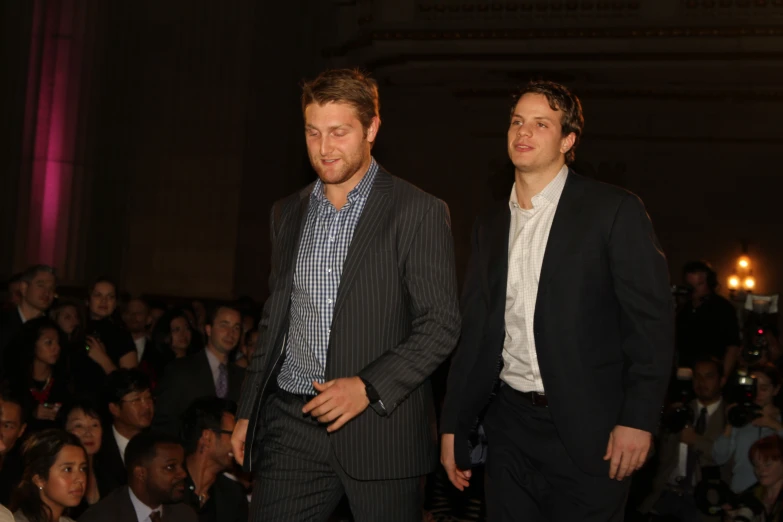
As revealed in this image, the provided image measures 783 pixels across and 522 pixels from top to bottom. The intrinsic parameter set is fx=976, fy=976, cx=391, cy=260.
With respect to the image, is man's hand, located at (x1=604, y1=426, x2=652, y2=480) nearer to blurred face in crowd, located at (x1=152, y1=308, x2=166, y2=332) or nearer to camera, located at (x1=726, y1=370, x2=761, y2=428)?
camera, located at (x1=726, y1=370, x2=761, y2=428)

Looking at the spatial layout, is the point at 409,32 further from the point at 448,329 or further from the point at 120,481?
the point at 448,329

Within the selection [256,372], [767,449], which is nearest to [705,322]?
[767,449]

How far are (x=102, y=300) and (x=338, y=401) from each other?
577cm

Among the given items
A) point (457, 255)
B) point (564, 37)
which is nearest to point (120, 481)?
point (564, 37)

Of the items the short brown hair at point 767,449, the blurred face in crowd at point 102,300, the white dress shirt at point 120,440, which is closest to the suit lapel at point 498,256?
the white dress shirt at point 120,440

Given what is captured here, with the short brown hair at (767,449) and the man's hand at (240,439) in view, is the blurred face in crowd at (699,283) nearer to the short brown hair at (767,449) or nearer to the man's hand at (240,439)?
the short brown hair at (767,449)

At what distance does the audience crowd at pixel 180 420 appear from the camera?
15.6 feet

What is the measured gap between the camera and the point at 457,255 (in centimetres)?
1491

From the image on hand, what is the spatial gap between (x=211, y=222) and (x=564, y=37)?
5.05 metres

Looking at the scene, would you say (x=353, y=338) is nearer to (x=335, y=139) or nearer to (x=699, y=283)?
(x=335, y=139)

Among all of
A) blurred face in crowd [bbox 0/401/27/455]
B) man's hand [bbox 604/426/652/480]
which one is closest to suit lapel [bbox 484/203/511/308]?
man's hand [bbox 604/426/652/480]

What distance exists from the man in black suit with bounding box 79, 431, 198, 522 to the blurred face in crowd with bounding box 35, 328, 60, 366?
5.32 feet

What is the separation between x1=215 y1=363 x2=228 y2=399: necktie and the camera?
260 inches

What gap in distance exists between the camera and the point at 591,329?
2.91 meters
